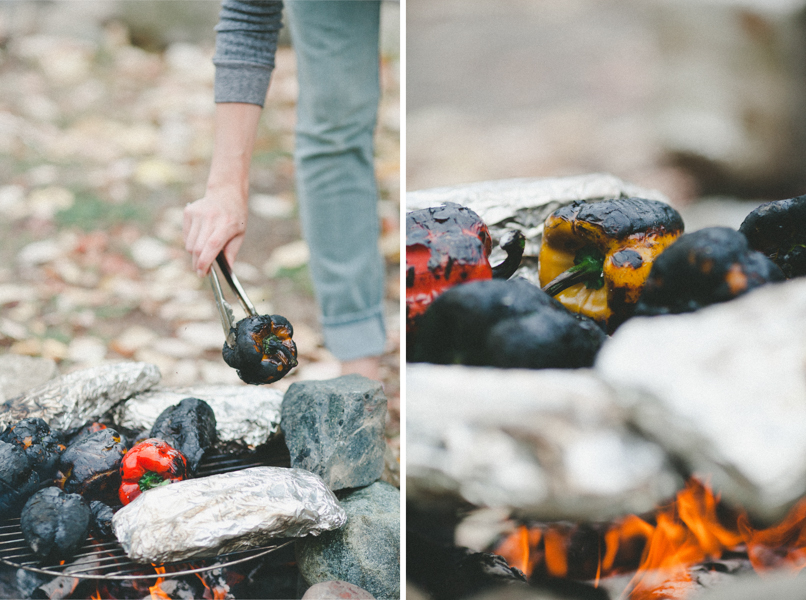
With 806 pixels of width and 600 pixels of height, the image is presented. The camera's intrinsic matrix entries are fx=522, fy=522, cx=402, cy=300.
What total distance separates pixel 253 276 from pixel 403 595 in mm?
1773

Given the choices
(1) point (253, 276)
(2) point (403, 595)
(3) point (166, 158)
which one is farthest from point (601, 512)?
(3) point (166, 158)

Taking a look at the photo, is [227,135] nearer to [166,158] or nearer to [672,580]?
[672,580]

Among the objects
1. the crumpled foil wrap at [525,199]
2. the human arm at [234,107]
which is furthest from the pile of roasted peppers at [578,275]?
the human arm at [234,107]

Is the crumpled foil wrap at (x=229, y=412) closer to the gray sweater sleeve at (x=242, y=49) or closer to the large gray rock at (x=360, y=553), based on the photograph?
the large gray rock at (x=360, y=553)

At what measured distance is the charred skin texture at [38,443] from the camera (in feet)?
2.83

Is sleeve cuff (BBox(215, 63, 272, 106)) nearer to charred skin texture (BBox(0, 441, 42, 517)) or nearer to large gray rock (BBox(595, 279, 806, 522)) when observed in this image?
charred skin texture (BBox(0, 441, 42, 517))

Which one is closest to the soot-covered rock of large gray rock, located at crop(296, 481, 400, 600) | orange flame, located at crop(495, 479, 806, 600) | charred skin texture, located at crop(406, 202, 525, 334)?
orange flame, located at crop(495, 479, 806, 600)

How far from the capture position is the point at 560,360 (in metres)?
0.68

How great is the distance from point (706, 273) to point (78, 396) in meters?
1.09

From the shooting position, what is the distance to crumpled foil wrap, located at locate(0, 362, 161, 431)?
98 cm

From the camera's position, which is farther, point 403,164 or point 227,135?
point 227,135

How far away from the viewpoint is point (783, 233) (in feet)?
2.88

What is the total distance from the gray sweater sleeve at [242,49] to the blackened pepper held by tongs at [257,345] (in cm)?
45

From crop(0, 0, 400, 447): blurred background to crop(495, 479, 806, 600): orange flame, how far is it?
105 centimetres
